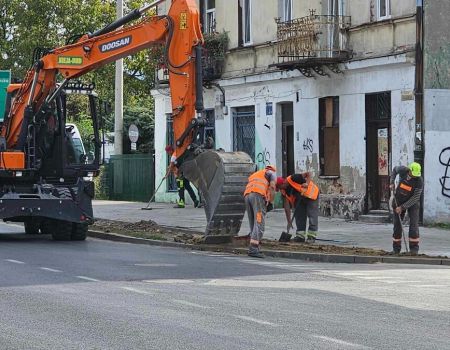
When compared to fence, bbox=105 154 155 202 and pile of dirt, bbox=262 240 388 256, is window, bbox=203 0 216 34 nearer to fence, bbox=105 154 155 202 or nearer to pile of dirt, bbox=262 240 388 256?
fence, bbox=105 154 155 202

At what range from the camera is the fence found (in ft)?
113

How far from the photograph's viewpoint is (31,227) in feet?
69.4

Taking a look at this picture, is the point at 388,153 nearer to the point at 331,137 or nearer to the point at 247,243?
the point at 331,137

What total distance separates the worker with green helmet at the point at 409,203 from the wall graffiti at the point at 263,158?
10.6m

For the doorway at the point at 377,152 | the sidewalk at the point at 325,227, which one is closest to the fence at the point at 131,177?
the sidewalk at the point at 325,227

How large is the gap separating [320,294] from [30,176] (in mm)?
9516

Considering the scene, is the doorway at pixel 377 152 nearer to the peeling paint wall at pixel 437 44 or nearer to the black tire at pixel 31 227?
the peeling paint wall at pixel 437 44

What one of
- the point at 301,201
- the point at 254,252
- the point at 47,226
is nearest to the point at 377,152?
the point at 301,201

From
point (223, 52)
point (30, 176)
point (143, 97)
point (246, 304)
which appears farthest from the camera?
point (143, 97)

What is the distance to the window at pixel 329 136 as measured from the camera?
2455cm

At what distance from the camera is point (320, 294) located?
11578 millimetres

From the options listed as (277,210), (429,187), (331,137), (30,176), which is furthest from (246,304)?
(277,210)

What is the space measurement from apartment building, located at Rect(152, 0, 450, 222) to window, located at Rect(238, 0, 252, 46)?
0.10 ft

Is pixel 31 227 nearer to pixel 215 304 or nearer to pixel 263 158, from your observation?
pixel 263 158
